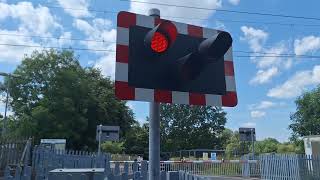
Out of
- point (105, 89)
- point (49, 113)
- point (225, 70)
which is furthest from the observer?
point (105, 89)

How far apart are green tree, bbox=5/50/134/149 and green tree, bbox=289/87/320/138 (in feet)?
64.2

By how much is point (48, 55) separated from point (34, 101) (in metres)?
5.03

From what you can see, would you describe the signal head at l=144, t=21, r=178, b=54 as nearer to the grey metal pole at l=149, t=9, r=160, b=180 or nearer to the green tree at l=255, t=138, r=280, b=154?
the grey metal pole at l=149, t=9, r=160, b=180

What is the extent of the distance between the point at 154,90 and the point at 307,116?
4123cm

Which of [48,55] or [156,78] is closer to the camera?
[156,78]

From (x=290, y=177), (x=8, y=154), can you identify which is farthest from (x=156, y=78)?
(x=290, y=177)

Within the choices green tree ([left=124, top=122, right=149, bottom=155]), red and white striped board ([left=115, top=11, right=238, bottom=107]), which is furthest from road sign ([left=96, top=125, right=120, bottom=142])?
green tree ([left=124, top=122, right=149, bottom=155])

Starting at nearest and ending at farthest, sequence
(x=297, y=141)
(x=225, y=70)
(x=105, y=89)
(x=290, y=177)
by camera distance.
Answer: (x=225, y=70) → (x=290, y=177) → (x=297, y=141) → (x=105, y=89)

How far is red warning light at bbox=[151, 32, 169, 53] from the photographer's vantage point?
3.14m

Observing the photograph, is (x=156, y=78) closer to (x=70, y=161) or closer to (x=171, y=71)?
(x=171, y=71)

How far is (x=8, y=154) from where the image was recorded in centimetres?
1436

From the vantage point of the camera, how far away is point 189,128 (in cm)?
8112

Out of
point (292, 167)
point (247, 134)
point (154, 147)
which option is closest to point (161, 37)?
point (154, 147)

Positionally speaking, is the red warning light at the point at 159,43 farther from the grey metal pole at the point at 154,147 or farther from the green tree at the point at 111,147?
the green tree at the point at 111,147
